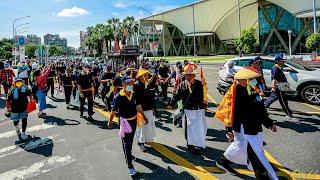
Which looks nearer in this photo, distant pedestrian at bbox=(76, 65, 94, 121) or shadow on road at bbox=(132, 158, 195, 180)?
shadow on road at bbox=(132, 158, 195, 180)

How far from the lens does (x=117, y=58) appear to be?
3020 centimetres

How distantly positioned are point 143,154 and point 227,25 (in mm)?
75071

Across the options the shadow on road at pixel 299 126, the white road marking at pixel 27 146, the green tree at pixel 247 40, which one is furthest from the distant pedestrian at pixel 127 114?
the green tree at pixel 247 40

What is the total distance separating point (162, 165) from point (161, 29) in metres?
98.7

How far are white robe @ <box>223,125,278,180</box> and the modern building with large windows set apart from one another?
1653 inches

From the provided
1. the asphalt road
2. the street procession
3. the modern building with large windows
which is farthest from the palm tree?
the asphalt road

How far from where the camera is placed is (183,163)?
6.95 metres

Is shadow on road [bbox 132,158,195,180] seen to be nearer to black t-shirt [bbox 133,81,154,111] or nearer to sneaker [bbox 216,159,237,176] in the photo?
sneaker [bbox 216,159,237,176]

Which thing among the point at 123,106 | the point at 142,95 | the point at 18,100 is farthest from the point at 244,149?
the point at 18,100

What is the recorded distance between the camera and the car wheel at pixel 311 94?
1234 cm

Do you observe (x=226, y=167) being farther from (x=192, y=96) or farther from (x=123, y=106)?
(x=123, y=106)

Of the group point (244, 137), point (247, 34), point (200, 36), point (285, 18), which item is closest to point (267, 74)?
point (244, 137)

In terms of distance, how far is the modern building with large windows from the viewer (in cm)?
6228

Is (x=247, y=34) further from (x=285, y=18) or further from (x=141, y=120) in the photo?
(x=141, y=120)
